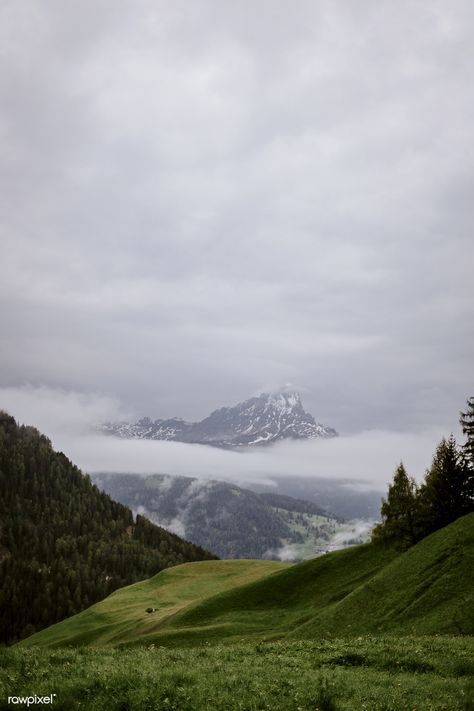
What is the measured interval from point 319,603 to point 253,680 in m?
49.3

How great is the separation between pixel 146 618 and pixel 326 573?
31280 millimetres

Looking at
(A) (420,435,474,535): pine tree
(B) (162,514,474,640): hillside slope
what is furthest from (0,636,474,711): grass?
(A) (420,435,474,535): pine tree

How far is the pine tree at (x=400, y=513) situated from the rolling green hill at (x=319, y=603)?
2402mm

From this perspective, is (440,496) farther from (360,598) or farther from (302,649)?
(302,649)

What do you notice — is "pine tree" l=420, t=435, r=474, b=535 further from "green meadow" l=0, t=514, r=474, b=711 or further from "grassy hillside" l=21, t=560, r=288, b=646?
"grassy hillside" l=21, t=560, r=288, b=646

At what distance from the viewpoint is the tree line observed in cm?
6962

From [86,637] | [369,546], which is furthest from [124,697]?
[86,637]

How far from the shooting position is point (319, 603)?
66688 millimetres

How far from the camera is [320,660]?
2786 cm

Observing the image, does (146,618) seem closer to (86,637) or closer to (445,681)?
(86,637)

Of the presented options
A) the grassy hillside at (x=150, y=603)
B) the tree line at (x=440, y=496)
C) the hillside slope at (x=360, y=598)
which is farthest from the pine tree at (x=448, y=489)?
the grassy hillside at (x=150, y=603)

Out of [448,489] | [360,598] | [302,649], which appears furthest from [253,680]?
[448,489]

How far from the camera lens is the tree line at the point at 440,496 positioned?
228 ft

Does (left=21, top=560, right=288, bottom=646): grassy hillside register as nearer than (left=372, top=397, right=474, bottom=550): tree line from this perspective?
No
